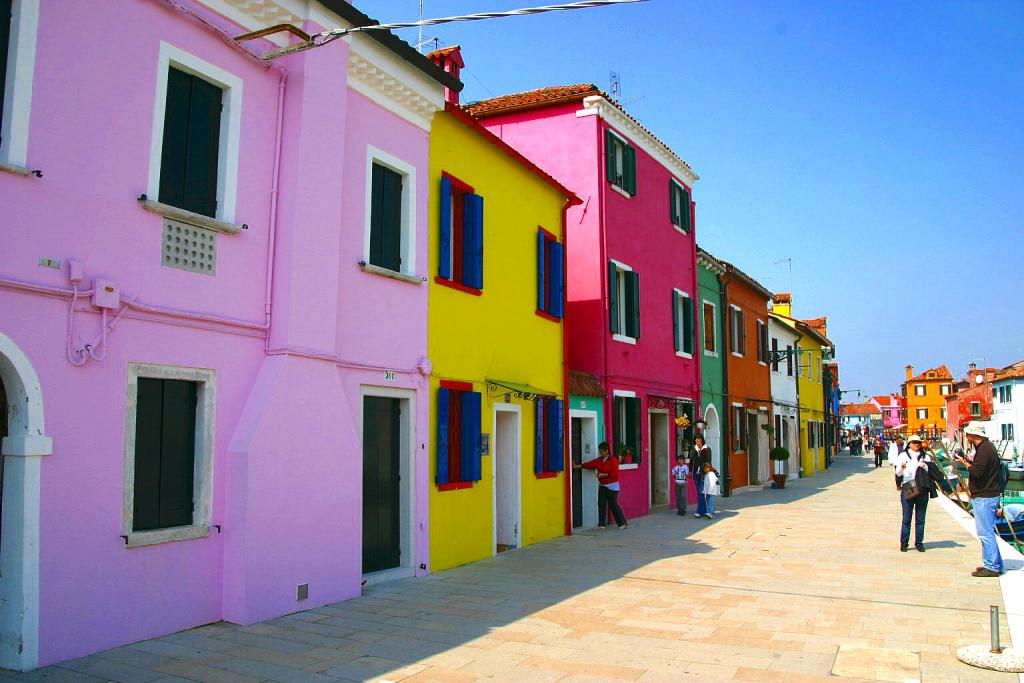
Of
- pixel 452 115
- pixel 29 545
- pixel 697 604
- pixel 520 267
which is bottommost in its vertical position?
pixel 697 604

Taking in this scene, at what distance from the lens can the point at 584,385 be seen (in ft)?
49.5

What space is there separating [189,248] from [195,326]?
28.0 inches

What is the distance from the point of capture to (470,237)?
1142 centimetres

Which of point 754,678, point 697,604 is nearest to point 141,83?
point 754,678

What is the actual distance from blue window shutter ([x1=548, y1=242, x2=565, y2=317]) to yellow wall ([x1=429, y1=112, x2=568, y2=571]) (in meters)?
0.35

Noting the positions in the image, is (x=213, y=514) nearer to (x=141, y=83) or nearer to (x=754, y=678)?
(x=141, y=83)

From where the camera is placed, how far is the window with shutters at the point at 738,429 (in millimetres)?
24250

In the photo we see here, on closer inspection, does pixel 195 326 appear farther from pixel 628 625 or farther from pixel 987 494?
pixel 987 494

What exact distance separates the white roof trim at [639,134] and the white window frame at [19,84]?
11771 mm

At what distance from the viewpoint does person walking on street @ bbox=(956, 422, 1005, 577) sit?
966cm

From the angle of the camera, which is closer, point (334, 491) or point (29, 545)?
point (29, 545)

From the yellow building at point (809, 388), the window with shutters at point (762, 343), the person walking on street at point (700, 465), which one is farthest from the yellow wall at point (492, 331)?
the yellow building at point (809, 388)

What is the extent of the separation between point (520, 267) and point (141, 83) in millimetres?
7241

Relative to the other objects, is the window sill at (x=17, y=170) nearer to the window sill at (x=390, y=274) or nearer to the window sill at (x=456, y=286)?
the window sill at (x=390, y=274)
